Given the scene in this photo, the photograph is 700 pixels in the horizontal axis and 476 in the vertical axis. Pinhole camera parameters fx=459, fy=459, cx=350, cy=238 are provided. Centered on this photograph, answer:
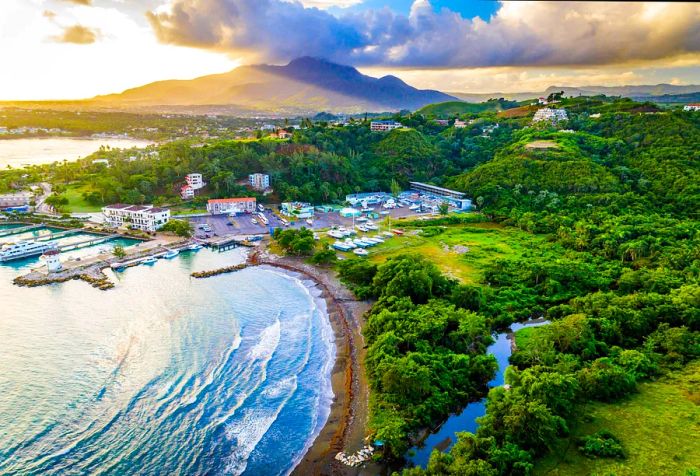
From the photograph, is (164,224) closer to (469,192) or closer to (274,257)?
(274,257)

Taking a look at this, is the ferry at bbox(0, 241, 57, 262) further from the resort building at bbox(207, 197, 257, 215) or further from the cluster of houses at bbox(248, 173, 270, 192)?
the cluster of houses at bbox(248, 173, 270, 192)

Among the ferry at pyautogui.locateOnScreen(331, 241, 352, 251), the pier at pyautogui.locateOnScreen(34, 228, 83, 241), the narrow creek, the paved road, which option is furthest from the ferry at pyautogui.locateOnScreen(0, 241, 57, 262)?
the narrow creek

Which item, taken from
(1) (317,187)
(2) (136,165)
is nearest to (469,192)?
(1) (317,187)

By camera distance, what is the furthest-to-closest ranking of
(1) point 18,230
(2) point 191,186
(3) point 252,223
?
(2) point 191,186, (3) point 252,223, (1) point 18,230

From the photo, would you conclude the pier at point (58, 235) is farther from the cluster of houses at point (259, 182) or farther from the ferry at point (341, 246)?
the ferry at point (341, 246)

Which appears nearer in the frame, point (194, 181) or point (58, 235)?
point (58, 235)

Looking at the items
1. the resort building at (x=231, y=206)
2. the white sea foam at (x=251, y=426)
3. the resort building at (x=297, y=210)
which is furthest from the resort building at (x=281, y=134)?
the white sea foam at (x=251, y=426)

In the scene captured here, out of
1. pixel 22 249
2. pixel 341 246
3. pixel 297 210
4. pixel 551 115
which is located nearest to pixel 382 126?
pixel 551 115

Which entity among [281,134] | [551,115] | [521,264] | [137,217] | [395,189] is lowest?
[521,264]

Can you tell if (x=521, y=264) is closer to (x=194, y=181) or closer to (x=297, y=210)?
(x=297, y=210)
